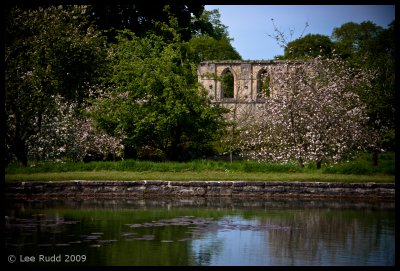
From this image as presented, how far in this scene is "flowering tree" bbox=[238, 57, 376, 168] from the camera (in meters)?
23.6

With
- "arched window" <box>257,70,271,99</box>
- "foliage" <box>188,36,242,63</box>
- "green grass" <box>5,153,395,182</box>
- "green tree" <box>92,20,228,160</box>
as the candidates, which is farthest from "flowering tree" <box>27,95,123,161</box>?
"foliage" <box>188,36,242,63</box>

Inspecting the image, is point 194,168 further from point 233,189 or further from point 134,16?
point 134,16

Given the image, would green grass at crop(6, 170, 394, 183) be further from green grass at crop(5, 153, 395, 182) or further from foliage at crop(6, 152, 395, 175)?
foliage at crop(6, 152, 395, 175)

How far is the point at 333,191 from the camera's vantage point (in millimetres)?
18625

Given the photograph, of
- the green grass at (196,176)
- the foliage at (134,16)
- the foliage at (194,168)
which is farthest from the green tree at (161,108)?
the foliage at (134,16)

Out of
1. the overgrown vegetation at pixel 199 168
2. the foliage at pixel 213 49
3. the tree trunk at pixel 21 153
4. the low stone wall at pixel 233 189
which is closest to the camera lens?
the low stone wall at pixel 233 189

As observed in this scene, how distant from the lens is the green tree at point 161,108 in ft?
78.4

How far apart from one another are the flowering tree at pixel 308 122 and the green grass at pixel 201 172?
2002 mm

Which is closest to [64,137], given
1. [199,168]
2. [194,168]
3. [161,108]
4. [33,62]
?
[33,62]

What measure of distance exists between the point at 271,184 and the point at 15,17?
10244 mm

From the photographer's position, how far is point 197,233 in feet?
39.3

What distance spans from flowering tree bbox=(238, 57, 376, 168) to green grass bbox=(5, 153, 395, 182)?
2.00m

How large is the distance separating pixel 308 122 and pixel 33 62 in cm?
954

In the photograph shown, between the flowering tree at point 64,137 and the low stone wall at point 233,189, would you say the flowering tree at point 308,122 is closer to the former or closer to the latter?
the low stone wall at point 233,189
